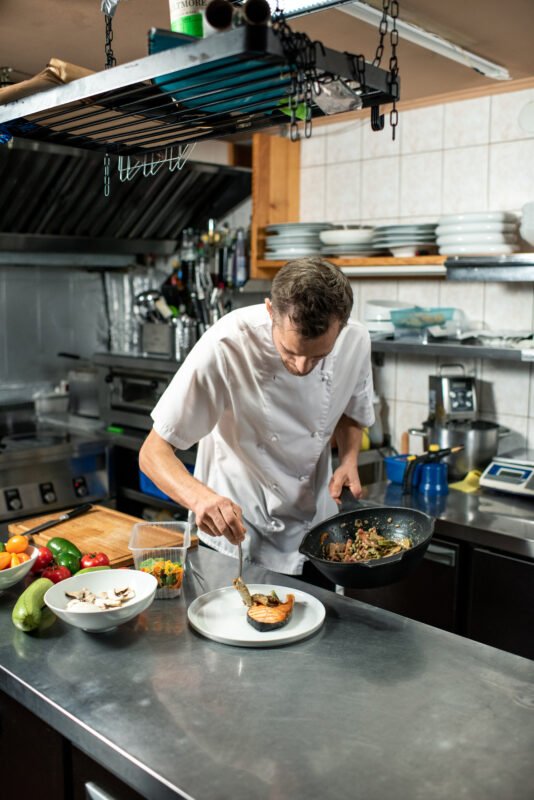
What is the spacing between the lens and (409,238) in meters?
3.27

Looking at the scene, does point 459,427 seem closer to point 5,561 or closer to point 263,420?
point 263,420

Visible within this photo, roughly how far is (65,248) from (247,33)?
10.6ft

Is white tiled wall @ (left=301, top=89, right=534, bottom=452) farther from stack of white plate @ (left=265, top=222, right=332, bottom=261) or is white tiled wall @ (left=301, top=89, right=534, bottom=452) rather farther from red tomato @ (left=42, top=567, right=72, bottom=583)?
red tomato @ (left=42, top=567, right=72, bottom=583)

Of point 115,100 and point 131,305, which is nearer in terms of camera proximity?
point 115,100

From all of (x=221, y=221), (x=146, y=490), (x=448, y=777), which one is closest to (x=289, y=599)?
(x=448, y=777)

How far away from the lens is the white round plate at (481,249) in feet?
9.88

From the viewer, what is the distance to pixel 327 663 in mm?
1525

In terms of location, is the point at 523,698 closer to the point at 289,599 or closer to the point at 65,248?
the point at 289,599

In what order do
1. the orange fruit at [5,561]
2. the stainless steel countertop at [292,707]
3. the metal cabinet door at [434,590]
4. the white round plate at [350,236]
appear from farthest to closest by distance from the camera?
the white round plate at [350,236]
the metal cabinet door at [434,590]
the orange fruit at [5,561]
the stainless steel countertop at [292,707]

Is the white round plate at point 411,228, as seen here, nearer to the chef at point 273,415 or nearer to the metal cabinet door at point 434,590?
the chef at point 273,415

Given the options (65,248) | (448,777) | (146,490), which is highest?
(65,248)

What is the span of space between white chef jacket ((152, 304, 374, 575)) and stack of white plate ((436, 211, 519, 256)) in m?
0.98

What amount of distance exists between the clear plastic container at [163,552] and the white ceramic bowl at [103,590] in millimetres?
52

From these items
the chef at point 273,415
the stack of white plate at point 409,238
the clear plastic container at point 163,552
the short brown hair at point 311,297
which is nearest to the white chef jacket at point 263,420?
the chef at point 273,415
